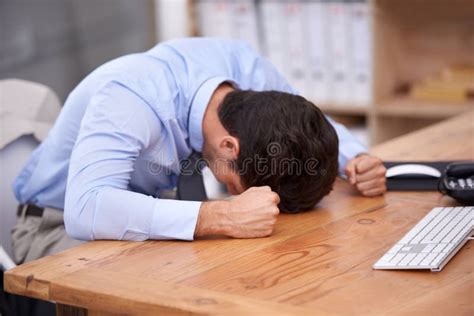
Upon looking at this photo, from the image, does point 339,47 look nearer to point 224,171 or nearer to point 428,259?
point 224,171

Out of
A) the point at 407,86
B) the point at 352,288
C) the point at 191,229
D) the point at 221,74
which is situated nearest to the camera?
the point at 352,288

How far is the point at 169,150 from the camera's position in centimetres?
188

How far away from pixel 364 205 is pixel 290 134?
30 cm

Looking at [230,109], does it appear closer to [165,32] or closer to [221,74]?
[221,74]

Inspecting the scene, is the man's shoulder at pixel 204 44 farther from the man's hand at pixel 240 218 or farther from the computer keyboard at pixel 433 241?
the computer keyboard at pixel 433 241

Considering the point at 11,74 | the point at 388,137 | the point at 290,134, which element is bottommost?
the point at 388,137

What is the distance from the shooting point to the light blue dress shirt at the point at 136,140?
1618 millimetres

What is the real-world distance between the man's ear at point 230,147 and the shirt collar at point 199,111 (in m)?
0.09

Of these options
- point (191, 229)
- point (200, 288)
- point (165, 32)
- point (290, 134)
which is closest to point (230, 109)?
point (290, 134)

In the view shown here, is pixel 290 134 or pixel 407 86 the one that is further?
pixel 407 86

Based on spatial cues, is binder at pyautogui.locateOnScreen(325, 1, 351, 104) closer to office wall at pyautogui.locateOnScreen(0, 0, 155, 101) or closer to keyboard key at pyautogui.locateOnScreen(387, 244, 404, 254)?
office wall at pyautogui.locateOnScreen(0, 0, 155, 101)

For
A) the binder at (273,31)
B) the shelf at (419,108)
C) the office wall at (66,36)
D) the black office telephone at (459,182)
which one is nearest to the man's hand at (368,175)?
the black office telephone at (459,182)

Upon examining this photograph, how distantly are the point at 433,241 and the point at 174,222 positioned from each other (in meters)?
0.47

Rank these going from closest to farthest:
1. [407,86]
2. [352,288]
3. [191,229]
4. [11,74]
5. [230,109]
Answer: [352,288] → [191,229] → [230,109] → [11,74] → [407,86]
